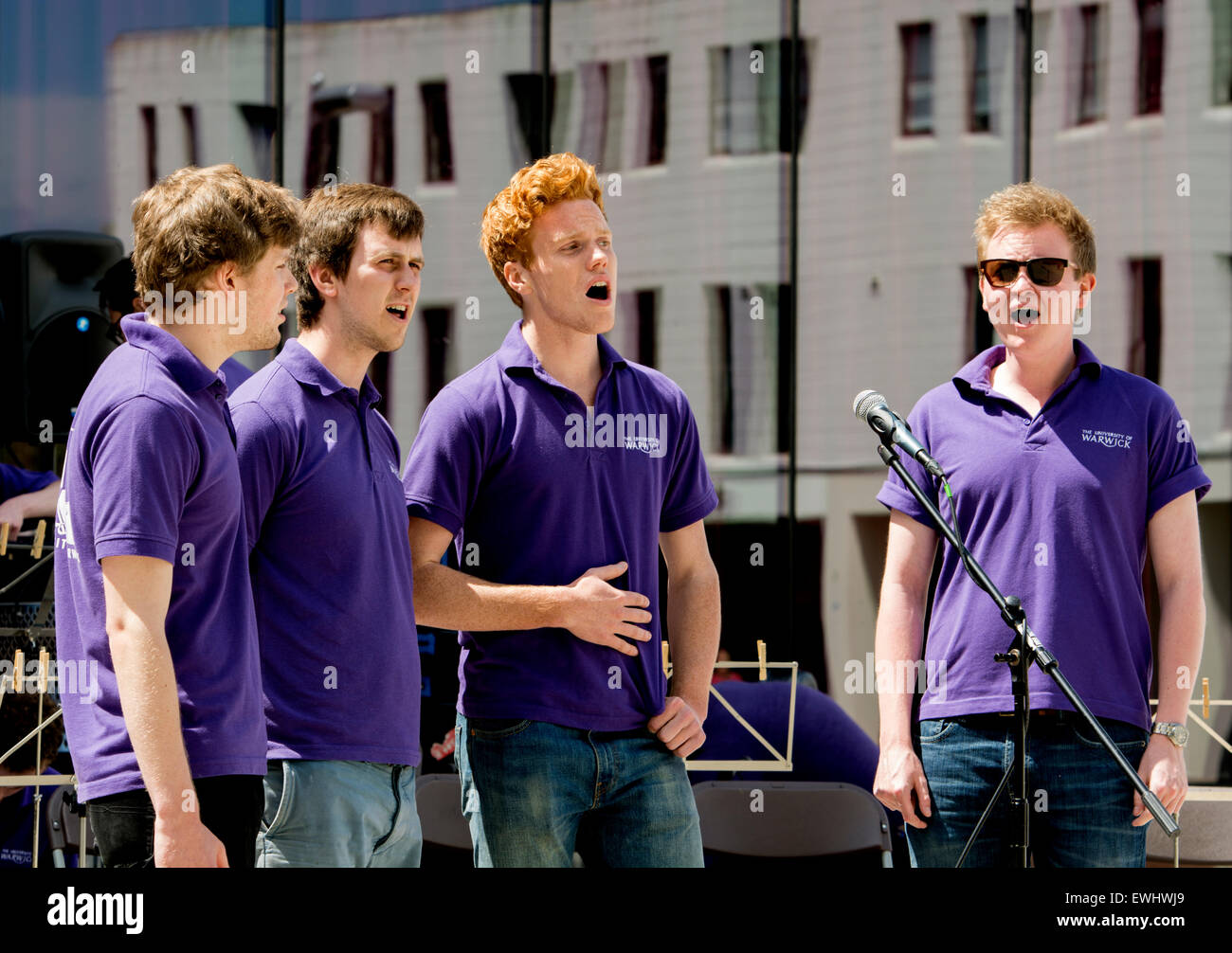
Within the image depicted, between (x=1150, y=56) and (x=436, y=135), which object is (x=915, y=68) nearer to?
(x=1150, y=56)

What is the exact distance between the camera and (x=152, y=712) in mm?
2270

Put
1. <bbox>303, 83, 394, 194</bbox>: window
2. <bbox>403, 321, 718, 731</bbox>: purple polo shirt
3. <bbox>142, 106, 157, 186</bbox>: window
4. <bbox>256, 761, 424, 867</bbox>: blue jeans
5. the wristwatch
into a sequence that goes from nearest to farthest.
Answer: <bbox>256, 761, 424, 867</bbox>: blue jeans, <bbox>403, 321, 718, 731</bbox>: purple polo shirt, the wristwatch, <bbox>142, 106, 157, 186</bbox>: window, <bbox>303, 83, 394, 194</bbox>: window

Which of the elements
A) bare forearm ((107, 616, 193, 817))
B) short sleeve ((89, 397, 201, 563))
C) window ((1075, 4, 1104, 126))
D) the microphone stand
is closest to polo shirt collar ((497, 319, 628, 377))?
the microphone stand

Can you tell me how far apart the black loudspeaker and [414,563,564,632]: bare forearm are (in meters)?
2.55

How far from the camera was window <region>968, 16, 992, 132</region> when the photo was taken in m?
5.59

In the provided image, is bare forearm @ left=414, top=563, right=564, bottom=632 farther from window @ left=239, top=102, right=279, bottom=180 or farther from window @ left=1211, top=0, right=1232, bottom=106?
window @ left=1211, top=0, right=1232, bottom=106

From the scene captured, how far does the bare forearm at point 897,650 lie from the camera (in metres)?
3.15

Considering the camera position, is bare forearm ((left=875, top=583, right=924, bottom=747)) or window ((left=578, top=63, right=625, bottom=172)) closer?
bare forearm ((left=875, top=583, right=924, bottom=747))

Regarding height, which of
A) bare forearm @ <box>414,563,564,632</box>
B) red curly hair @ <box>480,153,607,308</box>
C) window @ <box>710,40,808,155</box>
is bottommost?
bare forearm @ <box>414,563,564,632</box>

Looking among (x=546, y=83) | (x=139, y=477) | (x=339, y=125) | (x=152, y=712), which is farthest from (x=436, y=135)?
(x=152, y=712)

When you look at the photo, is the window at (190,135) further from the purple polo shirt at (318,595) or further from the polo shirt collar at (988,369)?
the polo shirt collar at (988,369)

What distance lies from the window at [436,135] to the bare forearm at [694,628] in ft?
9.64

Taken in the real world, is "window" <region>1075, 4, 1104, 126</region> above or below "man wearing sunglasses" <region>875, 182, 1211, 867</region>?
above
